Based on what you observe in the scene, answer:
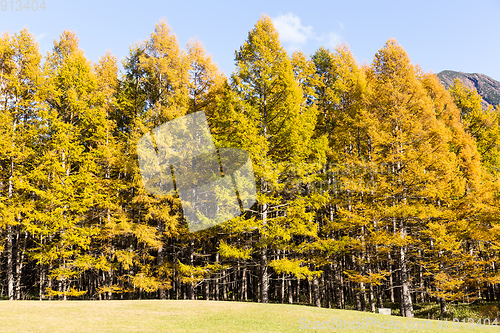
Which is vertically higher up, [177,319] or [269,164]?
[269,164]

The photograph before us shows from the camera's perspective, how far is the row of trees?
1443cm

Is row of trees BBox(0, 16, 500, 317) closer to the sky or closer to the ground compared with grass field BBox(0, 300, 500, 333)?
closer to the sky

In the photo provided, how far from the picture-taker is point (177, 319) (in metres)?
9.43

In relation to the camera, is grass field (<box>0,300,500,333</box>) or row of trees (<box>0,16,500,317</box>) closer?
grass field (<box>0,300,500,333</box>)

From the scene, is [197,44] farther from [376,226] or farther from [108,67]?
[376,226]

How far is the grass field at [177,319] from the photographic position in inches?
316

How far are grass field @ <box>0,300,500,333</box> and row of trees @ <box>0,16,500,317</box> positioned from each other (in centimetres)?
305

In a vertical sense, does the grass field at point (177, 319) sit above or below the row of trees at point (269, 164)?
below

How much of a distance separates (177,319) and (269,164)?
7530mm

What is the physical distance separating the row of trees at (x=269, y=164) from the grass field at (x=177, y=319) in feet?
10.0

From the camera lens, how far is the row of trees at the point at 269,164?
14.4 metres

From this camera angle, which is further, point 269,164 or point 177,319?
point 269,164

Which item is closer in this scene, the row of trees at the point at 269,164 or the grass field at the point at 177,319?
the grass field at the point at 177,319

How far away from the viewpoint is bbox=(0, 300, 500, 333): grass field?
804cm
